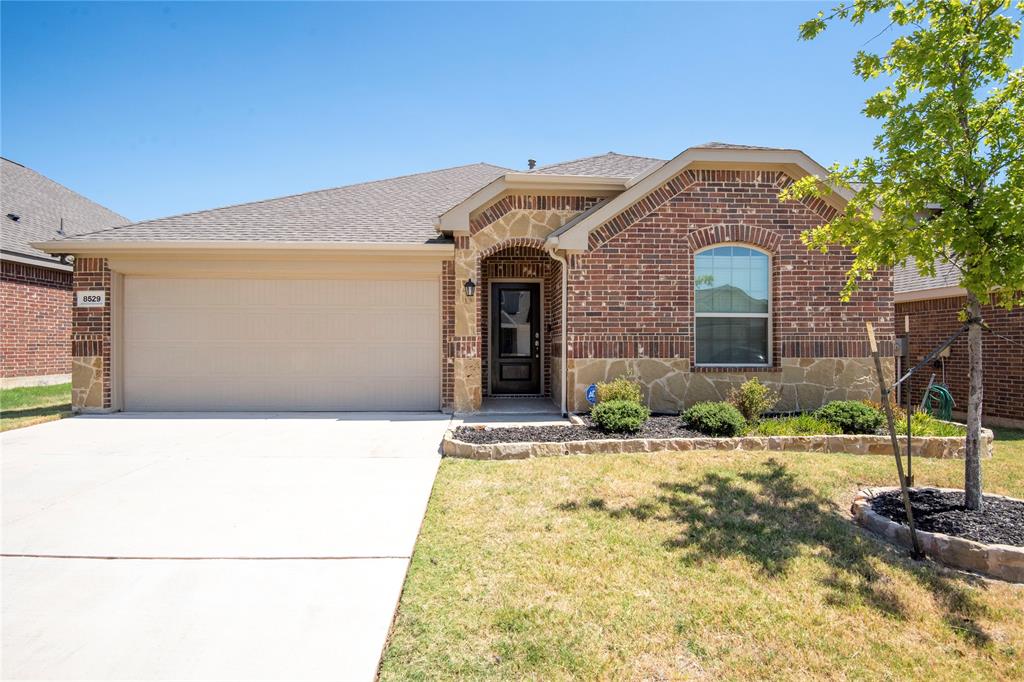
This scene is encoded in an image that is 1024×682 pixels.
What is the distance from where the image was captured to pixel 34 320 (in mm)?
14117

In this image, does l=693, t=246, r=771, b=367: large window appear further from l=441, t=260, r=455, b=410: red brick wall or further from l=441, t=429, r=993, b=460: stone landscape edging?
l=441, t=260, r=455, b=410: red brick wall

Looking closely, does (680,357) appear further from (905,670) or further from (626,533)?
(905,670)

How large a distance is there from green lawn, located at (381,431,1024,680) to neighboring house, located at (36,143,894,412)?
4.02m

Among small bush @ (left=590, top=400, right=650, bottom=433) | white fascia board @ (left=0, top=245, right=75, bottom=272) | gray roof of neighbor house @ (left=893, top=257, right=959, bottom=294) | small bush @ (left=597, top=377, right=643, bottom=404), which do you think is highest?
white fascia board @ (left=0, top=245, right=75, bottom=272)

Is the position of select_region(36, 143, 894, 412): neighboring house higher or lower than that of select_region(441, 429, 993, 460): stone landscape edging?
higher

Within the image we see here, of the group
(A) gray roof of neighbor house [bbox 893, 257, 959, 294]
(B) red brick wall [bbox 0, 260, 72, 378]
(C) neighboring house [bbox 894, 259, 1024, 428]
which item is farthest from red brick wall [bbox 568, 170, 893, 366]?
(B) red brick wall [bbox 0, 260, 72, 378]

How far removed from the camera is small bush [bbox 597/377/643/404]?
311 inches

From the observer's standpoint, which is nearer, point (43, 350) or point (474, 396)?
point (474, 396)

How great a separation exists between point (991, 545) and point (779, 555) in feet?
4.76

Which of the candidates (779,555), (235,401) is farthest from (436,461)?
(235,401)

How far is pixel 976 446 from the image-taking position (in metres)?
4.36

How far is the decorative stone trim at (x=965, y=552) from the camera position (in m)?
3.56

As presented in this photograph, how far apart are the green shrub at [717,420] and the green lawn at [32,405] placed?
10655mm

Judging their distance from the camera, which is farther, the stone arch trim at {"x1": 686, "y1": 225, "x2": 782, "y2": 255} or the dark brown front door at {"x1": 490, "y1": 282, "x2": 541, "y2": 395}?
the dark brown front door at {"x1": 490, "y1": 282, "x2": 541, "y2": 395}
